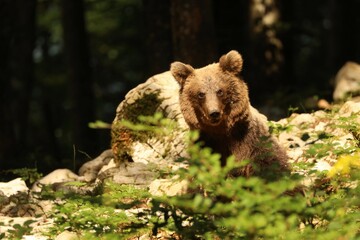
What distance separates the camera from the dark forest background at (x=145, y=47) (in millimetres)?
11586

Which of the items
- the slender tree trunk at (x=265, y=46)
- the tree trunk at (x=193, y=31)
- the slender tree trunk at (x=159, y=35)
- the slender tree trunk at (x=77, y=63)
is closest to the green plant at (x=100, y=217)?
the tree trunk at (x=193, y=31)

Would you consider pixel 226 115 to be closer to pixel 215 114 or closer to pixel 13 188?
pixel 215 114

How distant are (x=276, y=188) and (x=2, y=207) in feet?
13.4

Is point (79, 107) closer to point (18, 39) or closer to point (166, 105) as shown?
point (18, 39)

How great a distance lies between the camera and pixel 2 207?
7488 mm

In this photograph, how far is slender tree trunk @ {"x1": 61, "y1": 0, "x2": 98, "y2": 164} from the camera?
1586cm

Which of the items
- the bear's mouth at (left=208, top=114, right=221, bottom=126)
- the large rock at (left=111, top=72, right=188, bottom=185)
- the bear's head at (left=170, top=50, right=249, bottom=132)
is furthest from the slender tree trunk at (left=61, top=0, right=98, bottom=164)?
the bear's mouth at (left=208, top=114, right=221, bottom=126)

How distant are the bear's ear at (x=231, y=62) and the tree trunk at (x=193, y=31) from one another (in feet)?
15.3

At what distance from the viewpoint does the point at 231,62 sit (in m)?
6.74

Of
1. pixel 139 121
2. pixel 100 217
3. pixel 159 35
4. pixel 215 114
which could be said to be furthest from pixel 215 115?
pixel 159 35

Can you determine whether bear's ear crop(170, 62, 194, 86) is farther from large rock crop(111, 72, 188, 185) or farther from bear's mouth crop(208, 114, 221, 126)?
large rock crop(111, 72, 188, 185)

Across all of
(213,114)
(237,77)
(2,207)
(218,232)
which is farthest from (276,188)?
(2,207)

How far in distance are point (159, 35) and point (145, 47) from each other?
98cm

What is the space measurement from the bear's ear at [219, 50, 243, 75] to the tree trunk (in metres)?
4.66
